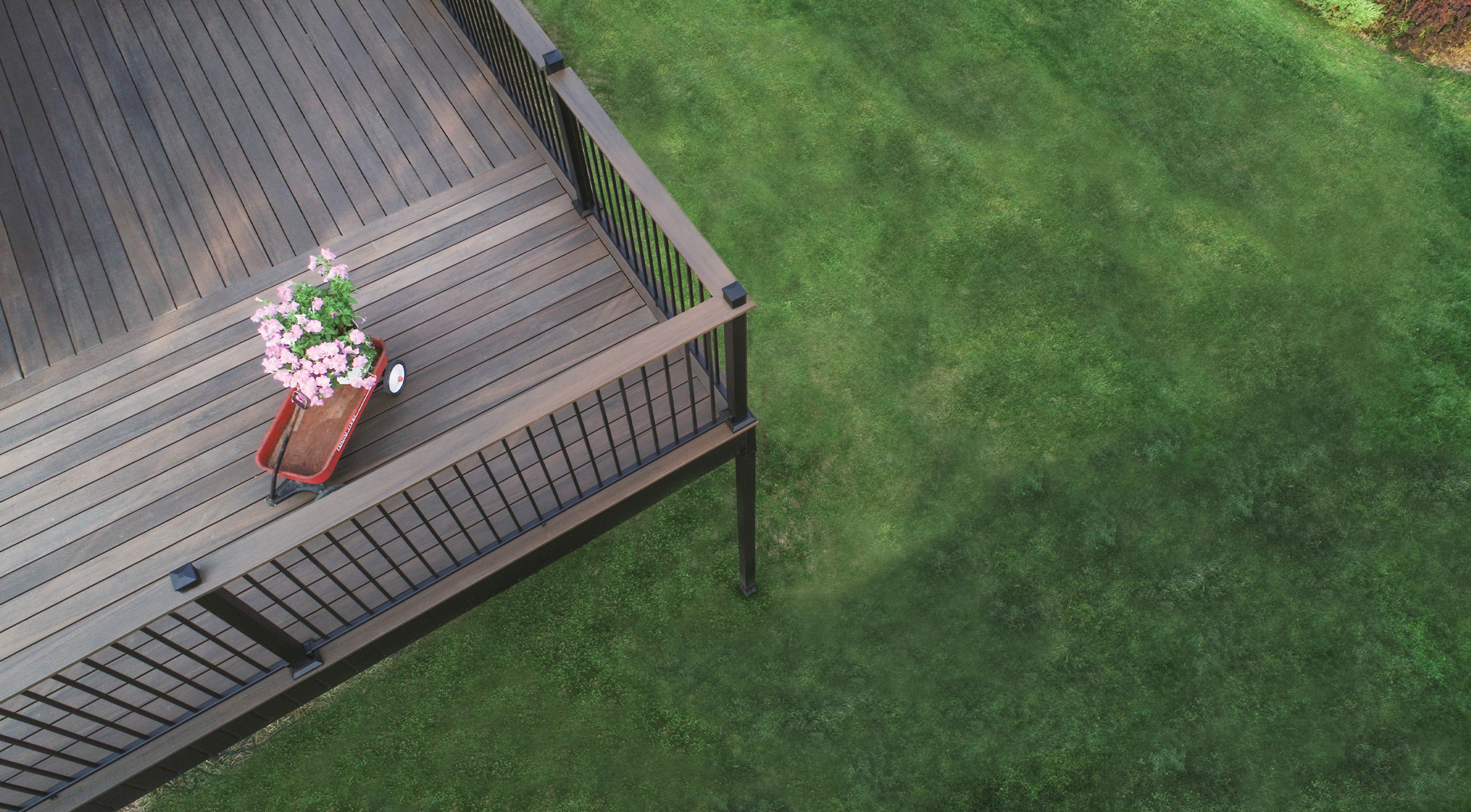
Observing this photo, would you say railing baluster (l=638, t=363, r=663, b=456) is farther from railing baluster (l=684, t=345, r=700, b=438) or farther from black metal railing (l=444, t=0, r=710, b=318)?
black metal railing (l=444, t=0, r=710, b=318)

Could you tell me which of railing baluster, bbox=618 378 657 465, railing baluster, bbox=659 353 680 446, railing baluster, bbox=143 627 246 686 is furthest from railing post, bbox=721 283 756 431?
railing baluster, bbox=143 627 246 686

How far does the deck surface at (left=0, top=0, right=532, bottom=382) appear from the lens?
450 cm

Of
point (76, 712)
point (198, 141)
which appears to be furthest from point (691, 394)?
point (198, 141)

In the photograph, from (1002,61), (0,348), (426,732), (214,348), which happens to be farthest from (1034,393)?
(0,348)

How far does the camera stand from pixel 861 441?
5980 mm

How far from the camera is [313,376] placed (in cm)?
384

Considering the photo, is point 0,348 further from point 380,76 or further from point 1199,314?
point 1199,314

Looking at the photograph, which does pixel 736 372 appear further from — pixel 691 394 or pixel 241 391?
pixel 241 391

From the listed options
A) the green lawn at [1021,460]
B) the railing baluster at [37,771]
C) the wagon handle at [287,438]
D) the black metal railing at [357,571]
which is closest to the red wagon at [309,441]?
the wagon handle at [287,438]

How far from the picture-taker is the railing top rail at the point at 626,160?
3.29 meters

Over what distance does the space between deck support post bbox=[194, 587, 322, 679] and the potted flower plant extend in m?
0.74

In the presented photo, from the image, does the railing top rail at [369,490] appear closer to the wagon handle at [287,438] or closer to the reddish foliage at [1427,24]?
the wagon handle at [287,438]

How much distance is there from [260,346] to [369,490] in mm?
1840

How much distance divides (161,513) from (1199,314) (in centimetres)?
667
